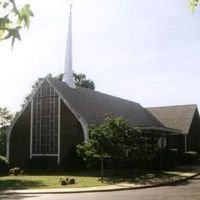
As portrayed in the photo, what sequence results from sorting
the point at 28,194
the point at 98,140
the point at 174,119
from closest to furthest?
the point at 28,194 → the point at 98,140 → the point at 174,119

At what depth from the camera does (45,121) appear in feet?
122

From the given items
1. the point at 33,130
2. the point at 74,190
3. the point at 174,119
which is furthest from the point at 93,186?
the point at 174,119

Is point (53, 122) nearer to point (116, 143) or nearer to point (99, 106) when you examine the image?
point (99, 106)

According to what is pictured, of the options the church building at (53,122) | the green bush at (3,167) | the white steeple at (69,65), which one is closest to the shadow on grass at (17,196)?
the church building at (53,122)

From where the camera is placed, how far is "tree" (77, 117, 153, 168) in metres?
27.0

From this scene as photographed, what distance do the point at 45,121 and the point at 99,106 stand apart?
5718mm

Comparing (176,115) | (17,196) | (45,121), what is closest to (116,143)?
(17,196)

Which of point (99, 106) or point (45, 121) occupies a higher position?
point (99, 106)

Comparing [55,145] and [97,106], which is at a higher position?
[97,106]

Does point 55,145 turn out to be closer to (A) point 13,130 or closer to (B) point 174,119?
(A) point 13,130

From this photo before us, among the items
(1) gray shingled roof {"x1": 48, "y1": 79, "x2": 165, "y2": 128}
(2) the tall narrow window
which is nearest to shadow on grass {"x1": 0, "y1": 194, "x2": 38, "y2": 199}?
(1) gray shingled roof {"x1": 48, "y1": 79, "x2": 165, "y2": 128}

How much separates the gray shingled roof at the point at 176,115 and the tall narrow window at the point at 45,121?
18337mm

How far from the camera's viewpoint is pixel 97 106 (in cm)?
4031

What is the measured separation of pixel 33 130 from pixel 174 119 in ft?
68.0
